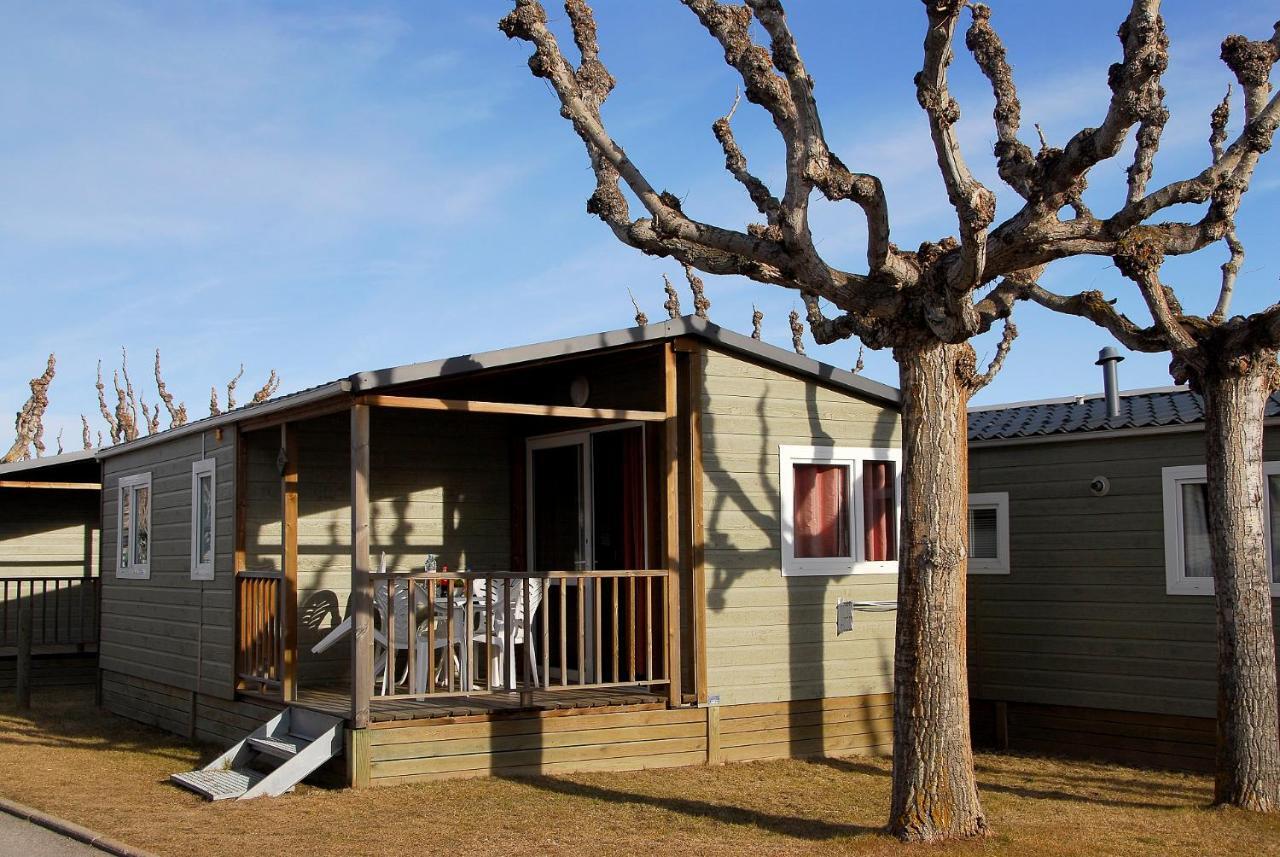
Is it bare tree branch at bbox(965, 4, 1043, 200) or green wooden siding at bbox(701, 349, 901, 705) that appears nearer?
bare tree branch at bbox(965, 4, 1043, 200)

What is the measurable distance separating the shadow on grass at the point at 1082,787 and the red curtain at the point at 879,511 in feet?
5.57

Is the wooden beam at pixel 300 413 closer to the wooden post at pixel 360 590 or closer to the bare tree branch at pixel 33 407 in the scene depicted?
the wooden post at pixel 360 590

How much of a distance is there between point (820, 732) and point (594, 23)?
5.60 metres

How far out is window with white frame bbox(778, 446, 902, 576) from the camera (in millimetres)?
10406

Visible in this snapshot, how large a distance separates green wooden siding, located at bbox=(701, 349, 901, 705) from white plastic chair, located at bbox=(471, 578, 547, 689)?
1.31m

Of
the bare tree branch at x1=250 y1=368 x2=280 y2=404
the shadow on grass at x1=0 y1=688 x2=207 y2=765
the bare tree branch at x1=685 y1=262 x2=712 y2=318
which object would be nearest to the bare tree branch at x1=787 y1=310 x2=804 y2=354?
the bare tree branch at x1=685 y1=262 x2=712 y2=318

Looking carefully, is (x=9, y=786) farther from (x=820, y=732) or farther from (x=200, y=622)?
(x=820, y=732)

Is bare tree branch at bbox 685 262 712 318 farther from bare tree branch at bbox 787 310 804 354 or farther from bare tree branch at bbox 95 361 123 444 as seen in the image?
bare tree branch at bbox 95 361 123 444

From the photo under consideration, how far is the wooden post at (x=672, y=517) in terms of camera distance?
9.61 m

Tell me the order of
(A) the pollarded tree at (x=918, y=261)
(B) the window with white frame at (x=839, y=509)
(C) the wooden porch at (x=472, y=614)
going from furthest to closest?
(B) the window with white frame at (x=839, y=509) < (C) the wooden porch at (x=472, y=614) < (A) the pollarded tree at (x=918, y=261)

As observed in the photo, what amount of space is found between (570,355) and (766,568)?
7.66 feet

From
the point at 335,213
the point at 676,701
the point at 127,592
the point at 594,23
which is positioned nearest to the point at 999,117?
the point at 594,23

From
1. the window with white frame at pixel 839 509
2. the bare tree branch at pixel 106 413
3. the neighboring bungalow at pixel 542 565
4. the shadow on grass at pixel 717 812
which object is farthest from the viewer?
the bare tree branch at pixel 106 413

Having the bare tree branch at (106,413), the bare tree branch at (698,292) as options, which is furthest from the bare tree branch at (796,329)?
the bare tree branch at (106,413)
